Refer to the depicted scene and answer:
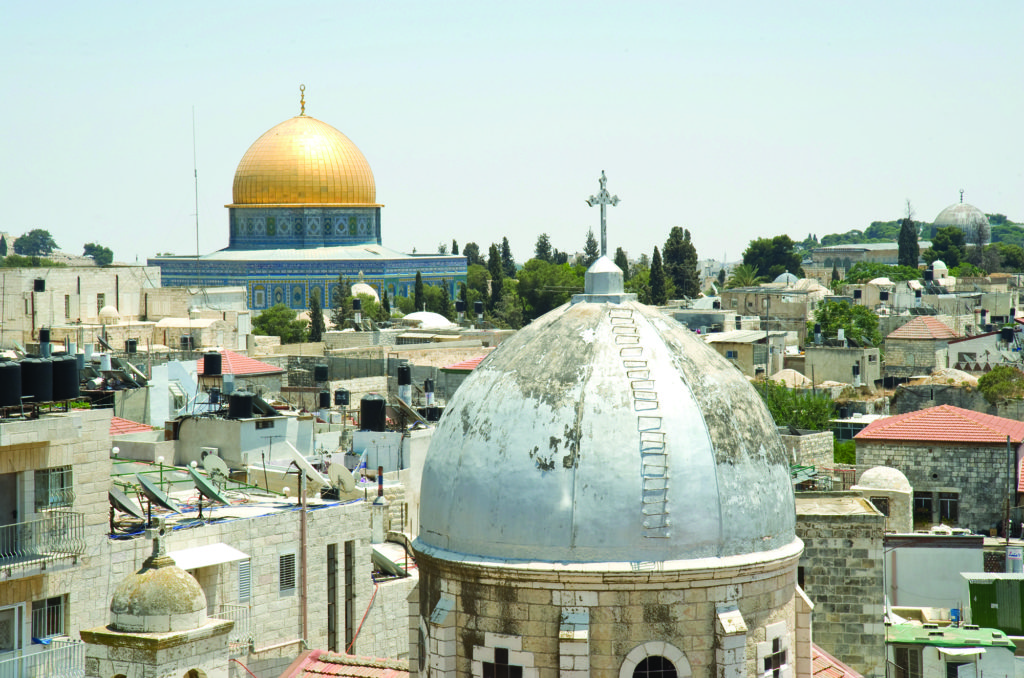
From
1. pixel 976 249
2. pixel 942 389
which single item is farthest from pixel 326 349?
pixel 976 249

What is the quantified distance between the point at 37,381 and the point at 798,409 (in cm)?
2325

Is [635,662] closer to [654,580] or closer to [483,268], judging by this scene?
[654,580]

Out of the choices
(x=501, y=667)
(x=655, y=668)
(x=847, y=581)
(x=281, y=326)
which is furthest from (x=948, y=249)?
(x=501, y=667)

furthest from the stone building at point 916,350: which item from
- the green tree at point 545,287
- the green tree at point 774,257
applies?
the green tree at point 774,257

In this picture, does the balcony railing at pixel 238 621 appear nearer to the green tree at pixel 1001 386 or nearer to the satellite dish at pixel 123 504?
the satellite dish at pixel 123 504

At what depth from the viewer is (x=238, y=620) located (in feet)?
52.3

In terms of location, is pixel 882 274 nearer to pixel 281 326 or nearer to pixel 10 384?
pixel 281 326

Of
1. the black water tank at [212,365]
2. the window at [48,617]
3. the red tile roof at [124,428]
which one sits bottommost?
the window at [48,617]

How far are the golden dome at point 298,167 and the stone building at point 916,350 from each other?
126 feet

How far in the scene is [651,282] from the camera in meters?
63.8

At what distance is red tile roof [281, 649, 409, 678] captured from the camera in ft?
39.0

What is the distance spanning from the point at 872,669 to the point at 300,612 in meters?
6.33

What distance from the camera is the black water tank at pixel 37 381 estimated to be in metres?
14.9

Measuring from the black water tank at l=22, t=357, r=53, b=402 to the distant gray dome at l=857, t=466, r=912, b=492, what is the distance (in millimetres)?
10920
